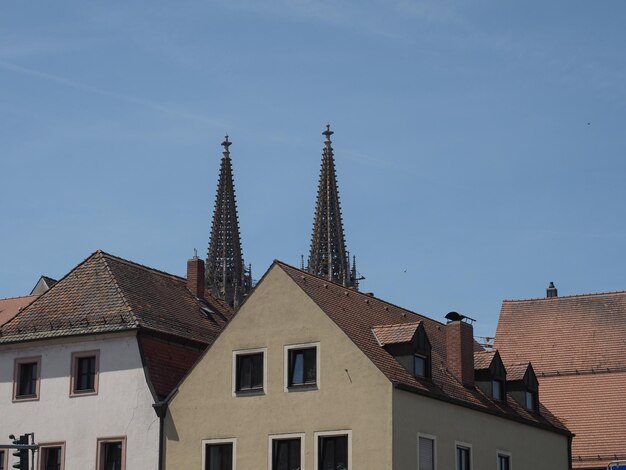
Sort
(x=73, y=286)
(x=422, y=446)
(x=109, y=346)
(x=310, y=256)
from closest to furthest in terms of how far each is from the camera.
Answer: (x=422, y=446), (x=109, y=346), (x=73, y=286), (x=310, y=256)

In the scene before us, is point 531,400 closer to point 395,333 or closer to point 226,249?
point 395,333

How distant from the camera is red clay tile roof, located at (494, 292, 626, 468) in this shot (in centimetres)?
5484

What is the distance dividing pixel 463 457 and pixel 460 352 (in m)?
4.43

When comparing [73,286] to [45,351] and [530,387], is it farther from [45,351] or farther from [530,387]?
[530,387]

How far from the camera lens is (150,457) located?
4253 centimetres

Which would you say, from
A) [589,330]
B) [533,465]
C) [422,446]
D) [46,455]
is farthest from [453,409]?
[589,330]

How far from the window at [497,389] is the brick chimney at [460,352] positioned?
1.18 m

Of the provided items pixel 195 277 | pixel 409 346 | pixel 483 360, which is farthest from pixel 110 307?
pixel 483 360

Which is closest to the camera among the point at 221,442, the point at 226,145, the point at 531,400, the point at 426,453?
the point at 426,453

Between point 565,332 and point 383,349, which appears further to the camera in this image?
point 565,332

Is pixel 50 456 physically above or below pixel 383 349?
below

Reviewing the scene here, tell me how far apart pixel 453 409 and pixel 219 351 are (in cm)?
771

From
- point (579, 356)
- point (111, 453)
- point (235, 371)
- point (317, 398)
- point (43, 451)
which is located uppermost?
point (579, 356)

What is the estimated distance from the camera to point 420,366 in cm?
4212
